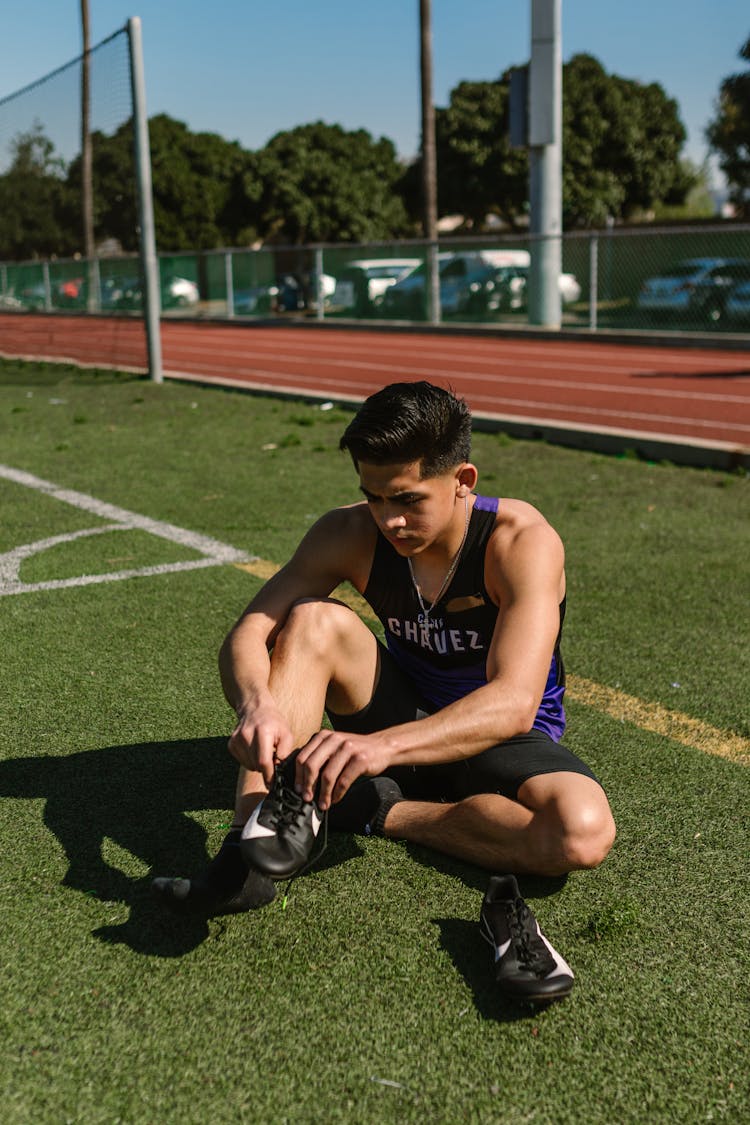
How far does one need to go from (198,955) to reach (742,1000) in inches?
46.2

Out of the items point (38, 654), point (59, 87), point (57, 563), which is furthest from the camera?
point (59, 87)

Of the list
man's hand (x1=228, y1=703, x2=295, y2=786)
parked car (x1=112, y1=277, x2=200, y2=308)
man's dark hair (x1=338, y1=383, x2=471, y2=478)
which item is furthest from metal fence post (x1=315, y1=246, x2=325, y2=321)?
Result: man's hand (x1=228, y1=703, x2=295, y2=786)

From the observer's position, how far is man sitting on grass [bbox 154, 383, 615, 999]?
254 cm

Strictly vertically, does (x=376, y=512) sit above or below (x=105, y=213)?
below

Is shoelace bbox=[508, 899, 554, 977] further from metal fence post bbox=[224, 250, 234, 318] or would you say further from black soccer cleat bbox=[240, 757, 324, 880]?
metal fence post bbox=[224, 250, 234, 318]

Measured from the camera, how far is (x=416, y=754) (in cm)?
262

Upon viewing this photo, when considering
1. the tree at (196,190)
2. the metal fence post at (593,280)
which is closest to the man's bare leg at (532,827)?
the metal fence post at (593,280)

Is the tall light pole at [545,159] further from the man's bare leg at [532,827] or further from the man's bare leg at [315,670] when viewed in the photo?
the man's bare leg at [532,827]

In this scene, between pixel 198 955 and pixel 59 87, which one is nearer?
pixel 198 955

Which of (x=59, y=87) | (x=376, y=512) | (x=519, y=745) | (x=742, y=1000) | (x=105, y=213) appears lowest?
(x=742, y=1000)

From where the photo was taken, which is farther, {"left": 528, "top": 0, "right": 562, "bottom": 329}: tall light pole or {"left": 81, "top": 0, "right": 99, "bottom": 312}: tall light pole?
{"left": 528, "top": 0, "right": 562, "bottom": 329}: tall light pole

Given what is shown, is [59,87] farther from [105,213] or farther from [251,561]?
[251,561]

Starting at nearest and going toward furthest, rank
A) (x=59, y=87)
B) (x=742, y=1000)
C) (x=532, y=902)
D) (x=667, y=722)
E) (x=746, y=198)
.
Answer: (x=742, y=1000) → (x=532, y=902) → (x=667, y=722) → (x=59, y=87) → (x=746, y=198)

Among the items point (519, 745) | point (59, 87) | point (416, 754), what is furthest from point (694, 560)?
point (59, 87)
